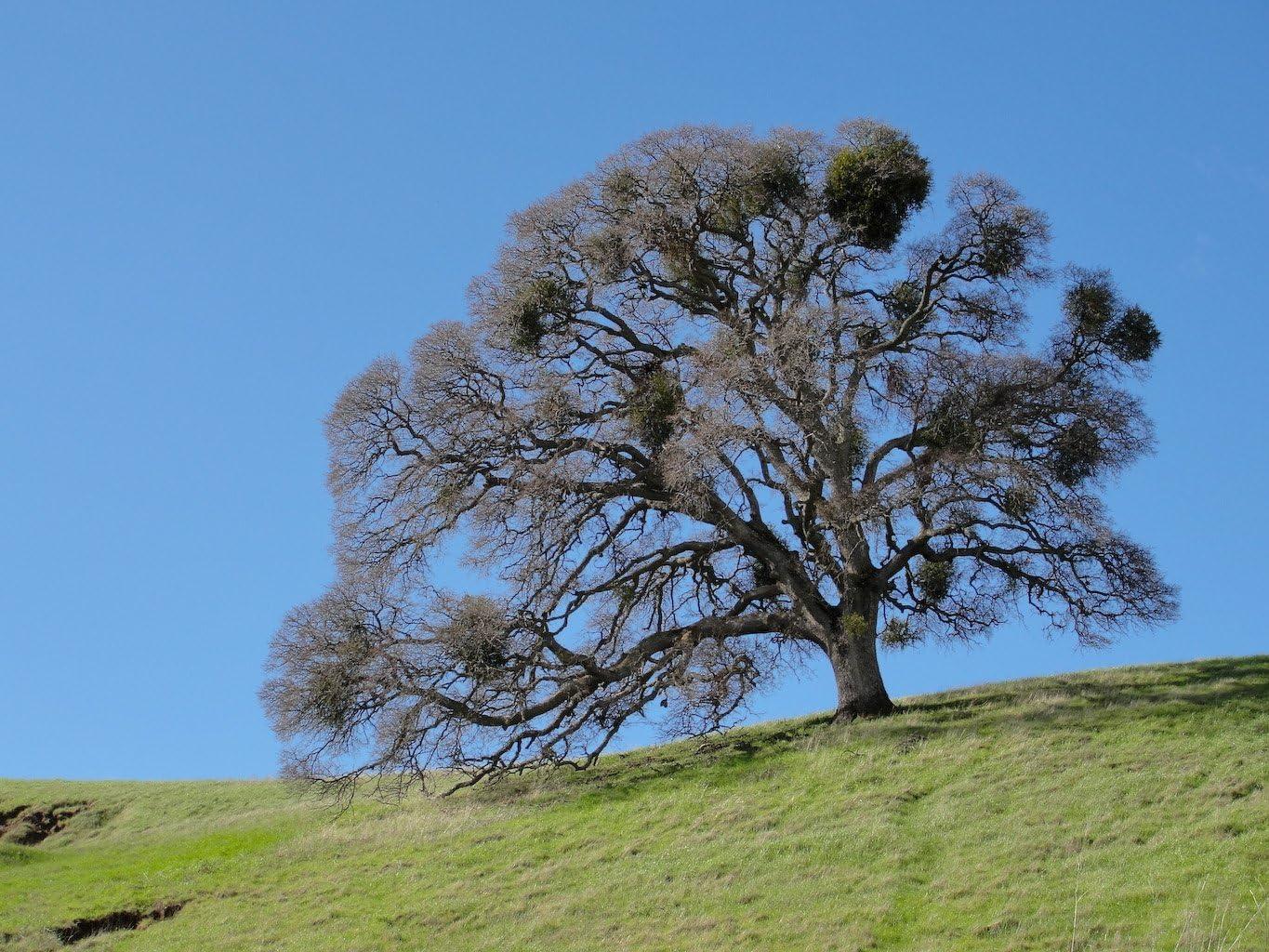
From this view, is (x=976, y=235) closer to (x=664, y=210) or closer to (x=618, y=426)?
(x=664, y=210)

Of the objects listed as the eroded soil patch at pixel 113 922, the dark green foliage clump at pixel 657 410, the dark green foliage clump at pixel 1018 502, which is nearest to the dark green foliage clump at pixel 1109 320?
the dark green foliage clump at pixel 1018 502

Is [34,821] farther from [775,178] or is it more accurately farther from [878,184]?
[878,184]

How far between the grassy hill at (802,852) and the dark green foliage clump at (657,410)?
5845mm

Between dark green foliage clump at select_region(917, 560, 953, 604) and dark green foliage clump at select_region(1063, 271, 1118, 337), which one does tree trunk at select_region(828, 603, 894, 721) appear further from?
dark green foliage clump at select_region(1063, 271, 1118, 337)

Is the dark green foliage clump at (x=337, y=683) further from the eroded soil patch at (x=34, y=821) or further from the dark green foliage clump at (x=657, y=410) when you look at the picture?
the eroded soil patch at (x=34, y=821)

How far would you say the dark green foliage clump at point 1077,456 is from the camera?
923 inches

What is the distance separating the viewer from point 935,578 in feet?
78.6

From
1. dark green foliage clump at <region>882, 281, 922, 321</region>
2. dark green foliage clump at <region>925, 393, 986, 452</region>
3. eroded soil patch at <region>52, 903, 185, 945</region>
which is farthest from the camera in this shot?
dark green foliage clump at <region>882, 281, 922, 321</region>

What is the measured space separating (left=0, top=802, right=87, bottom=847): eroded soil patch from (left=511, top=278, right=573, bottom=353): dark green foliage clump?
1567cm

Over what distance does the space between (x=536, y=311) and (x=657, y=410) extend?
310 centimetres

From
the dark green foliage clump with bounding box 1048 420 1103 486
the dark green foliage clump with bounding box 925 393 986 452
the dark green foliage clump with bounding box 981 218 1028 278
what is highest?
the dark green foliage clump with bounding box 981 218 1028 278

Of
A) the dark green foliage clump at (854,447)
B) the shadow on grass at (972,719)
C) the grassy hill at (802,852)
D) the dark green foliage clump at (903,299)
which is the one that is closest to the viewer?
the grassy hill at (802,852)

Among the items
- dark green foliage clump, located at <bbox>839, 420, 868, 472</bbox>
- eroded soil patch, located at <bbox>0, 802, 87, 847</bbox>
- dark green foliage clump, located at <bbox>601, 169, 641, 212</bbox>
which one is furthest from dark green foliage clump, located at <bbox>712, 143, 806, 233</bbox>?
eroded soil patch, located at <bbox>0, 802, 87, 847</bbox>

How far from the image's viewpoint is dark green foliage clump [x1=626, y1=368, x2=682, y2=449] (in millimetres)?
22359
